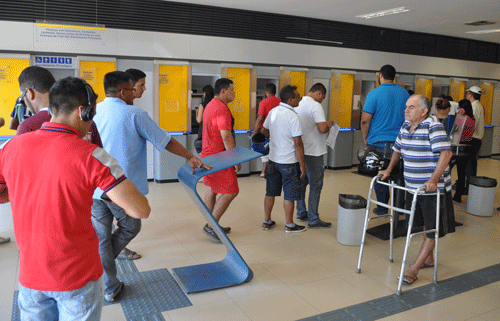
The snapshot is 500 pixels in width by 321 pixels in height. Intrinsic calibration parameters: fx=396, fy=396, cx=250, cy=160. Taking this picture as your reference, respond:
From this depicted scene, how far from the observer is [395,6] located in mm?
6555

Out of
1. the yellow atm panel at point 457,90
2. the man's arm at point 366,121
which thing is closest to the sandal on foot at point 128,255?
the man's arm at point 366,121

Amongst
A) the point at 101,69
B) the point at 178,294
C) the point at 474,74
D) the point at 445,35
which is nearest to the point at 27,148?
the point at 178,294

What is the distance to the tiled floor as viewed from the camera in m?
2.96

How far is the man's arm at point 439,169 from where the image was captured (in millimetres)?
3150

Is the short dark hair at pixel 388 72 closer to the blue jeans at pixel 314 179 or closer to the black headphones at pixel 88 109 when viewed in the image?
the blue jeans at pixel 314 179

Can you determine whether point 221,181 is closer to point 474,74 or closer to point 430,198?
point 430,198

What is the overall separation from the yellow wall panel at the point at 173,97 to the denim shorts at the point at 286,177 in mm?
3025

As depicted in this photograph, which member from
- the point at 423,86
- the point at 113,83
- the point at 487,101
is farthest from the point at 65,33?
the point at 487,101

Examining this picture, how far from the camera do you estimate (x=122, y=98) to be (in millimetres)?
3078

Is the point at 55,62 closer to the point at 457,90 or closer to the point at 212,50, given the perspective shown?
the point at 212,50

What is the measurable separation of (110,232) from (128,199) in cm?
159

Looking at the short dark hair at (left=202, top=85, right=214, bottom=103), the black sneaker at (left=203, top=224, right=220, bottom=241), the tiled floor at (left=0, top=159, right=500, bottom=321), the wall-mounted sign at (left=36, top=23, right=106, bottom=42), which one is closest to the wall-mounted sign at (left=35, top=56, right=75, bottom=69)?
the wall-mounted sign at (left=36, top=23, right=106, bottom=42)

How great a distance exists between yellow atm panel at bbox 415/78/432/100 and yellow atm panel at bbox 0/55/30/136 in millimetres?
8321

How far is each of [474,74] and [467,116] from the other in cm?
538
